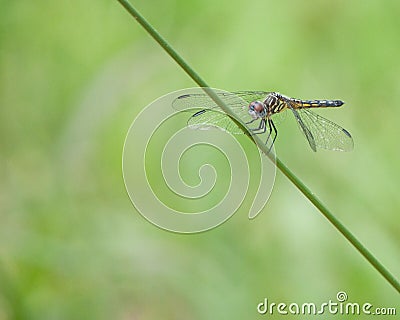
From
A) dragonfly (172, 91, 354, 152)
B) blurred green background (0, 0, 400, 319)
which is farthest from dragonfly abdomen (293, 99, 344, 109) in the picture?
blurred green background (0, 0, 400, 319)

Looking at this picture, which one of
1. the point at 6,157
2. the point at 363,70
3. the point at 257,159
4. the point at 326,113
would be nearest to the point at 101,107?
the point at 6,157

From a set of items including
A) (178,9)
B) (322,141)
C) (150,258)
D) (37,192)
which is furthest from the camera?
(178,9)

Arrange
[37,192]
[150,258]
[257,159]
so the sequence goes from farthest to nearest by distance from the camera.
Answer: [257,159]
[37,192]
[150,258]

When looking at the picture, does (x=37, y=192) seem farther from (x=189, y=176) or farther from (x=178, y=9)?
(x=178, y=9)

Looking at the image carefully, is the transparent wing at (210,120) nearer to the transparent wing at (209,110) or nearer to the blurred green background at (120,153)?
the transparent wing at (209,110)

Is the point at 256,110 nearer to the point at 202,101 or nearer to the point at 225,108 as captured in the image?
the point at 202,101

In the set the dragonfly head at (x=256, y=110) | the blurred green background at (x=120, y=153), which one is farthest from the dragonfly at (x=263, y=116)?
the blurred green background at (x=120, y=153)
